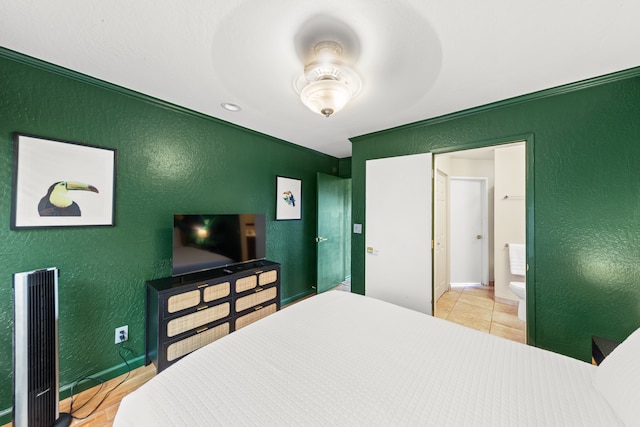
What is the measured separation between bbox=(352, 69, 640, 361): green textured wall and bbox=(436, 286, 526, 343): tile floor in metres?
0.75

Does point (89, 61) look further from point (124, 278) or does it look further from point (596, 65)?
point (596, 65)

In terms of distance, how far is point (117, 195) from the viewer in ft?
6.22

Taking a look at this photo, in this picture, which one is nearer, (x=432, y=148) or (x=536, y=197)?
(x=536, y=197)

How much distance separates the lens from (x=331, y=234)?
12.8ft

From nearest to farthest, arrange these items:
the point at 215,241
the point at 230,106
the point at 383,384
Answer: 1. the point at 383,384
2. the point at 230,106
3. the point at 215,241

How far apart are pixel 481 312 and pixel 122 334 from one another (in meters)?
3.94

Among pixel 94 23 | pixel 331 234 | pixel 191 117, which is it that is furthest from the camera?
pixel 331 234

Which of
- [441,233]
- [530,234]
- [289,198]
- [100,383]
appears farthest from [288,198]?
[530,234]

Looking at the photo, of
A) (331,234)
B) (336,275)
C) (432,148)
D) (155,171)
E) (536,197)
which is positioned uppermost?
(432,148)

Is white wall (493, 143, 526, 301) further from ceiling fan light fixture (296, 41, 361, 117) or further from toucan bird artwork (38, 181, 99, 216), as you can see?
toucan bird artwork (38, 181, 99, 216)

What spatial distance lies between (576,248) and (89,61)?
12.4 ft

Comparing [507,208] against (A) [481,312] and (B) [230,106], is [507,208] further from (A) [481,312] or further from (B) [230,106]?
(B) [230,106]

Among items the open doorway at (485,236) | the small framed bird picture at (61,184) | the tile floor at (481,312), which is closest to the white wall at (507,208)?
the open doorway at (485,236)

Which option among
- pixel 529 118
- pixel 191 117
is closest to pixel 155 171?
pixel 191 117
